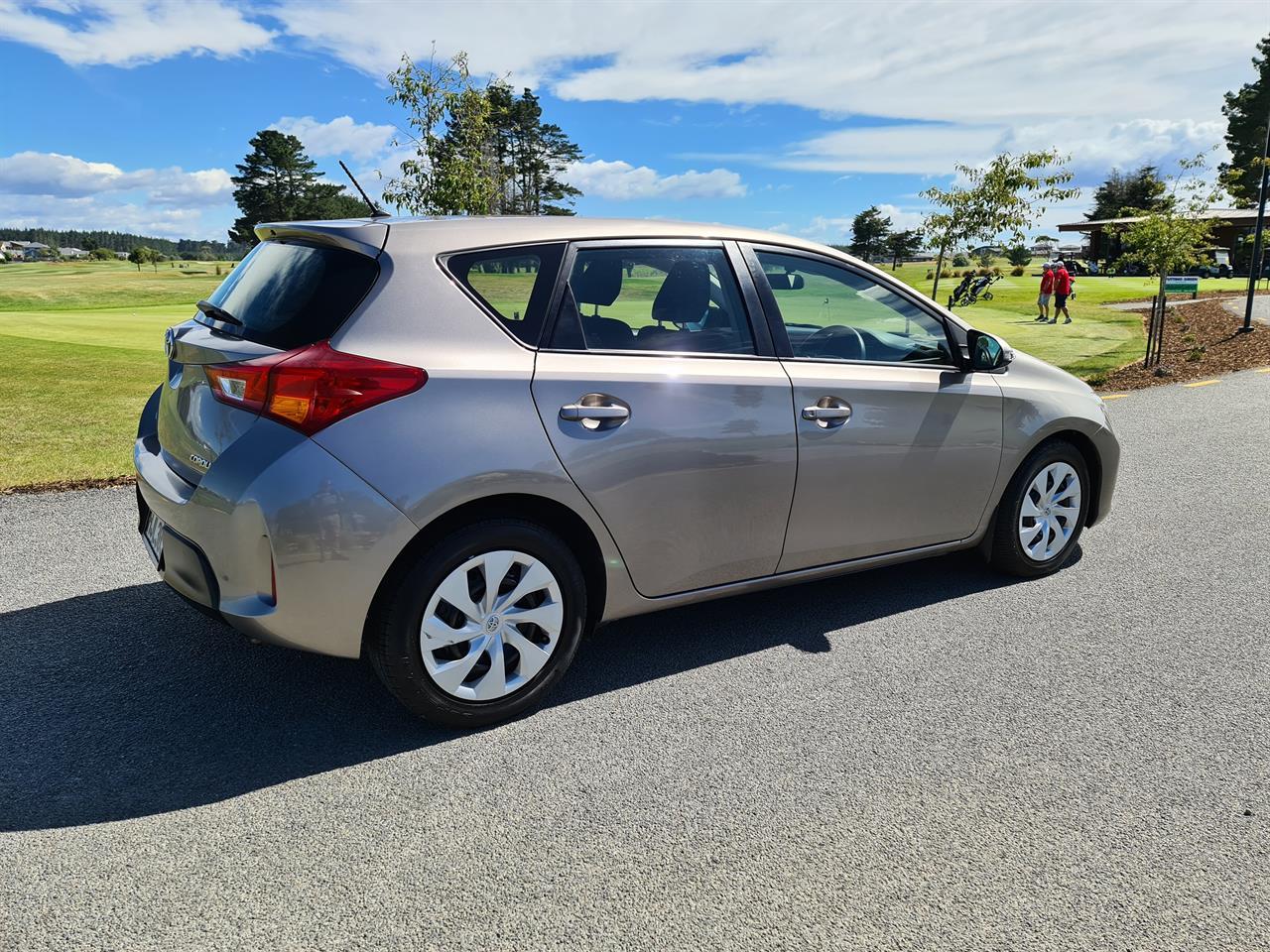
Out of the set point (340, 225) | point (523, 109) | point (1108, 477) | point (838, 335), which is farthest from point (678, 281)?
point (523, 109)

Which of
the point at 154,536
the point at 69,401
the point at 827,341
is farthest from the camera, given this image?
the point at 69,401

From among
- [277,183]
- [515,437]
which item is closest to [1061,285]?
[515,437]

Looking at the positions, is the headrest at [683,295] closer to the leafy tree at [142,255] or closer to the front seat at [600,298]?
the front seat at [600,298]

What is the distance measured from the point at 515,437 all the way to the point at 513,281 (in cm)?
58

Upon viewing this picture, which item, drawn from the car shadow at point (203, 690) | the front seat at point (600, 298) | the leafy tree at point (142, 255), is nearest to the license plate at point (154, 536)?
the car shadow at point (203, 690)

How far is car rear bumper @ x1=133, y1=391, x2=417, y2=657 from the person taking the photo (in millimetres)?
3041

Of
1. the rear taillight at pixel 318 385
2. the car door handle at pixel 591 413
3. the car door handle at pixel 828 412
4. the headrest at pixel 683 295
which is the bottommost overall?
the car door handle at pixel 828 412

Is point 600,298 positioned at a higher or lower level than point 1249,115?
lower

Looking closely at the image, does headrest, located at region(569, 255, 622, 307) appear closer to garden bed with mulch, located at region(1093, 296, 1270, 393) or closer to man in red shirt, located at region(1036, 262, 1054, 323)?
garden bed with mulch, located at region(1093, 296, 1270, 393)

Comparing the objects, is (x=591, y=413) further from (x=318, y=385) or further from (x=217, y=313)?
(x=217, y=313)

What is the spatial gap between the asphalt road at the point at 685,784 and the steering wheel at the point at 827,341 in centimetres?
124

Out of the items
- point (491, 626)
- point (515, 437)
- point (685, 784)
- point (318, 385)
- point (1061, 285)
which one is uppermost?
point (1061, 285)

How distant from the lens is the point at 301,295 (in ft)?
11.0

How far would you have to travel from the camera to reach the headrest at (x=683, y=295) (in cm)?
392
